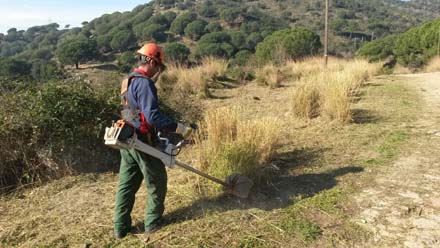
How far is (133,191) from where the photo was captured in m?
3.84

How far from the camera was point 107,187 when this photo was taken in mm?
4973

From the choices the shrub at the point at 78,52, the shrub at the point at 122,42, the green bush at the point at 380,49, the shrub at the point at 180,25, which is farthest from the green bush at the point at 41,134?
the shrub at the point at 180,25

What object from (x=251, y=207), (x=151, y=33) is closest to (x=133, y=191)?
(x=251, y=207)

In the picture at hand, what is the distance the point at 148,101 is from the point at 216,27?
65.0m

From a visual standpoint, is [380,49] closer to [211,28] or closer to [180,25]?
[211,28]

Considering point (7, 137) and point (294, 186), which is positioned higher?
point (7, 137)

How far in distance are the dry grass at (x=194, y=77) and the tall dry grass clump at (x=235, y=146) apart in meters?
4.73

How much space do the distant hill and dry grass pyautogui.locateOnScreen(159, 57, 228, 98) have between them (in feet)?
92.3

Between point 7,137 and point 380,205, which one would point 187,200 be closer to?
point 380,205

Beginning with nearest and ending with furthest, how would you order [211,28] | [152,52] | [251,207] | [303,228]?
[152,52]
[303,228]
[251,207]
[211,28]

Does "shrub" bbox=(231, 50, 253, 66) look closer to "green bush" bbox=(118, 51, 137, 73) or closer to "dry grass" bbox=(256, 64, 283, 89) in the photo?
"dry grass" bbox=(256, 64, 283, 89)

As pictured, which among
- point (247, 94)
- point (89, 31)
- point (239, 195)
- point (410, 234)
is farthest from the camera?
point (89, 31)

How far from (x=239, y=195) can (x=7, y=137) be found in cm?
308

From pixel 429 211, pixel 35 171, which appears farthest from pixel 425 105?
pixel 35 171
